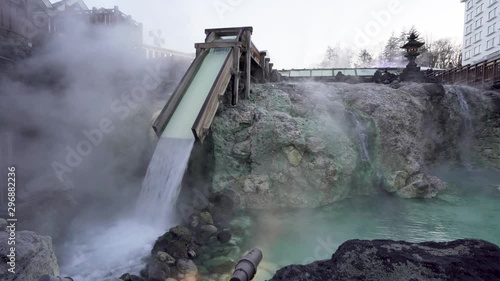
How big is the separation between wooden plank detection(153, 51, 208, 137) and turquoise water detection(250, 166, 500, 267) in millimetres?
3067

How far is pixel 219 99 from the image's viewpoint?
23.2ft

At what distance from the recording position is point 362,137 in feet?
27.6

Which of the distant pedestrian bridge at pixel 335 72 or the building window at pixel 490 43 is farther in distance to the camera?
the building window at pixel 490 43

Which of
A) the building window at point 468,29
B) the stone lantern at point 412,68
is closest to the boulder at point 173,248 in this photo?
the stone lantern at point 412,68

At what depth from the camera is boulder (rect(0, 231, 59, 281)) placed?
2541 mm

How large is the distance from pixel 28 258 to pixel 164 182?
11.9 feet

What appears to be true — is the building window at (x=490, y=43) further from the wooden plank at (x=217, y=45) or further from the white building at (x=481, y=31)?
the wooden plank at (x=217, y=45)

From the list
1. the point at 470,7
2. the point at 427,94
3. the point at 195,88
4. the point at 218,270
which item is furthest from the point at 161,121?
the point at 470,7

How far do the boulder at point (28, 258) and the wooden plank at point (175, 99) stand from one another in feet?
12.5

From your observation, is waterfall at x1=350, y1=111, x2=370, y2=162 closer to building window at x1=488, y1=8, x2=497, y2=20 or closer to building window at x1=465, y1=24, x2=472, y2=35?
building window at x1=488, y1=8, x2=497, y2=20

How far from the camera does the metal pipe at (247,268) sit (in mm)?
1876

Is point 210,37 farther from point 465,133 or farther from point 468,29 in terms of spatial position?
point 468,29

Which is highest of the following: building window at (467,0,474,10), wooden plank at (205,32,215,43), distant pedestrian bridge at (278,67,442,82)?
building window at (467,0,474,10)

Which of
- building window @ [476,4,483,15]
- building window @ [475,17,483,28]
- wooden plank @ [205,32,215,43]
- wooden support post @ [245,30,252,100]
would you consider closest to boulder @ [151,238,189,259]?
wooden support post @ [245,30,252,100]
